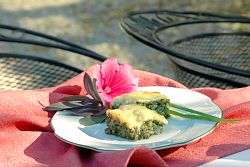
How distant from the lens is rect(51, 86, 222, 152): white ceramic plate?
3.32 ft

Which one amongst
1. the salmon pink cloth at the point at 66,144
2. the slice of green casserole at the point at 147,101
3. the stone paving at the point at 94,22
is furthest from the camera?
the stone paving at the point at 94,22

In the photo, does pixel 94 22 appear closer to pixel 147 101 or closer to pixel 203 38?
pixel 203 38

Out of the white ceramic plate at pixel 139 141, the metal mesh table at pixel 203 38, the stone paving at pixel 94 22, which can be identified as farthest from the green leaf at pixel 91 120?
the stone paving at pixel 94 22

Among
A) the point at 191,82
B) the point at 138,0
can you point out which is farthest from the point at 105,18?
the point at 191,82

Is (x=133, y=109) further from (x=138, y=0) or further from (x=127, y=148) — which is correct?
(x=138, y=0)

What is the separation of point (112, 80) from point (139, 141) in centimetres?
19

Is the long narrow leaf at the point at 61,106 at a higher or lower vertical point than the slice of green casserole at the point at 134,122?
lower

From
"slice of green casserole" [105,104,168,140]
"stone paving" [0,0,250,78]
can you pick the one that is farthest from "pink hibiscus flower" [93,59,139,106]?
"stone paving" [0,0,250,78]

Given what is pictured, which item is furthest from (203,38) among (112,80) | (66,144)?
(66,144)

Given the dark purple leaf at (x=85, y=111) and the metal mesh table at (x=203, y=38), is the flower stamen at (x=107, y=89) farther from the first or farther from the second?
the metal mesh table at (x=203, y=38)

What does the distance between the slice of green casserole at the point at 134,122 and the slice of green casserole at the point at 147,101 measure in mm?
26

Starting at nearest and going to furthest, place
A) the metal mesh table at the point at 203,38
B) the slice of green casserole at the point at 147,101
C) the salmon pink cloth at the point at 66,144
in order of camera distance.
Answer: the salmon pink cloth at the point at 66,144 → the slice of green casserole at the point at 147,101 → the metal mesh table at the point at 203,38

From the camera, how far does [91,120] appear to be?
1116 millimetres

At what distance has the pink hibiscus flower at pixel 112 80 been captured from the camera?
1.16 m
